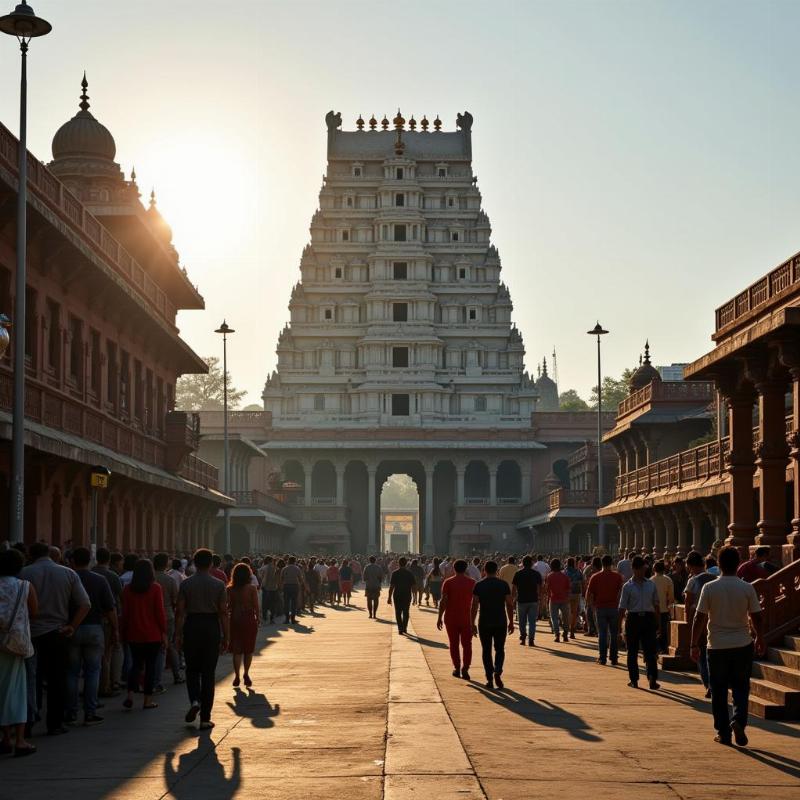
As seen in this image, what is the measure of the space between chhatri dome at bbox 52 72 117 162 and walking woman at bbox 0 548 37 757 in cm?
3503

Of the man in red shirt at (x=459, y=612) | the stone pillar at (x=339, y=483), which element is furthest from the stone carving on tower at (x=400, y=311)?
the man in red shirt at (x=459, y=612)

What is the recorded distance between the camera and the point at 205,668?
14445 mm

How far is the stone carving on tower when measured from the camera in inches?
4136

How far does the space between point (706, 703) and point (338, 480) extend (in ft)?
281

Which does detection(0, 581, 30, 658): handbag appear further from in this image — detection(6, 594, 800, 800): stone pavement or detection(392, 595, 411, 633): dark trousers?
detection(392, 595, 411, 633): dark trousers

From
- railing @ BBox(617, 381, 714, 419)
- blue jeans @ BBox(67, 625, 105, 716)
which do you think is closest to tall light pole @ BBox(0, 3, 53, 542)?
blue jeans @ BBox(67, 625, 105, 716)

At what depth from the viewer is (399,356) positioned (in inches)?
4205

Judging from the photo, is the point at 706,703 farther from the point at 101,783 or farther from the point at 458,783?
the point at 101,783

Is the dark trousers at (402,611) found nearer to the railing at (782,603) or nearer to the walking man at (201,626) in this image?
the railing at (782,603)

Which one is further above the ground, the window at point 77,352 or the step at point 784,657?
the window at point 77,352

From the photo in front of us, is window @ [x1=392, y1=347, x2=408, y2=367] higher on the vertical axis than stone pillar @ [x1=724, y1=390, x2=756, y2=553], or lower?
higher

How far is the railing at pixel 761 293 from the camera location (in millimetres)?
25422

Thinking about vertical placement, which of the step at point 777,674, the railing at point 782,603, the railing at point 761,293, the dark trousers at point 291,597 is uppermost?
the railing at point 761,293

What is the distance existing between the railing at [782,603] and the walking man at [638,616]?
151 cm
